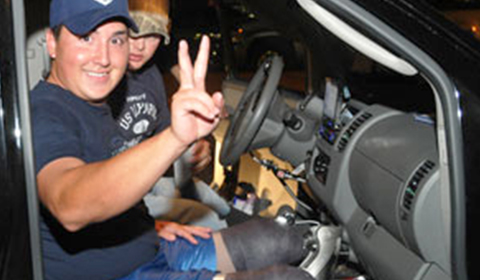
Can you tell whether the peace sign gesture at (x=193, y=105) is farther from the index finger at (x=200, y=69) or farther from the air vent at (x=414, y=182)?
the air vent at (x=414, y=182)

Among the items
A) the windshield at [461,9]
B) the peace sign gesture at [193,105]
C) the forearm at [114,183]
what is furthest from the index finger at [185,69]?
the windshield at [461,9]

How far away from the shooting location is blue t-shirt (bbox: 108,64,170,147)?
203cm

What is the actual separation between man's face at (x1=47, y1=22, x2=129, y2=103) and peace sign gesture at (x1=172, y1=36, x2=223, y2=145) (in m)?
0.39

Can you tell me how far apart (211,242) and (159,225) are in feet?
0.76

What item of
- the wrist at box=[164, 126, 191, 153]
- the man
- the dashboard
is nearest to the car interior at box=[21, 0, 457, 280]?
the dashboard

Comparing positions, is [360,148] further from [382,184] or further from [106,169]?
[106,169]

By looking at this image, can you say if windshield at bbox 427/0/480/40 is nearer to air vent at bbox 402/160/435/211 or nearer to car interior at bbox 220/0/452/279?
car interior at bbox 220/0/452/279

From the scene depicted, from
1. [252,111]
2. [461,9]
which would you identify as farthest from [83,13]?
[461,9]

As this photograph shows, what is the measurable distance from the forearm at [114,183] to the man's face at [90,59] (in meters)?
0.39

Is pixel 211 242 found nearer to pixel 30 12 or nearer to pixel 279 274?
pixel 279 274

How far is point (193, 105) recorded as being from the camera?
3.55 ft

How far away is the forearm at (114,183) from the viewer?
1.10 meters

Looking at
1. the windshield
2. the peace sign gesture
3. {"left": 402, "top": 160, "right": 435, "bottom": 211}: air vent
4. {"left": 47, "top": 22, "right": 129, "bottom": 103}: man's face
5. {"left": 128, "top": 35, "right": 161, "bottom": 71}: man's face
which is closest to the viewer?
the peace sign gesture

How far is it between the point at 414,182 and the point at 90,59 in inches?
37.1
